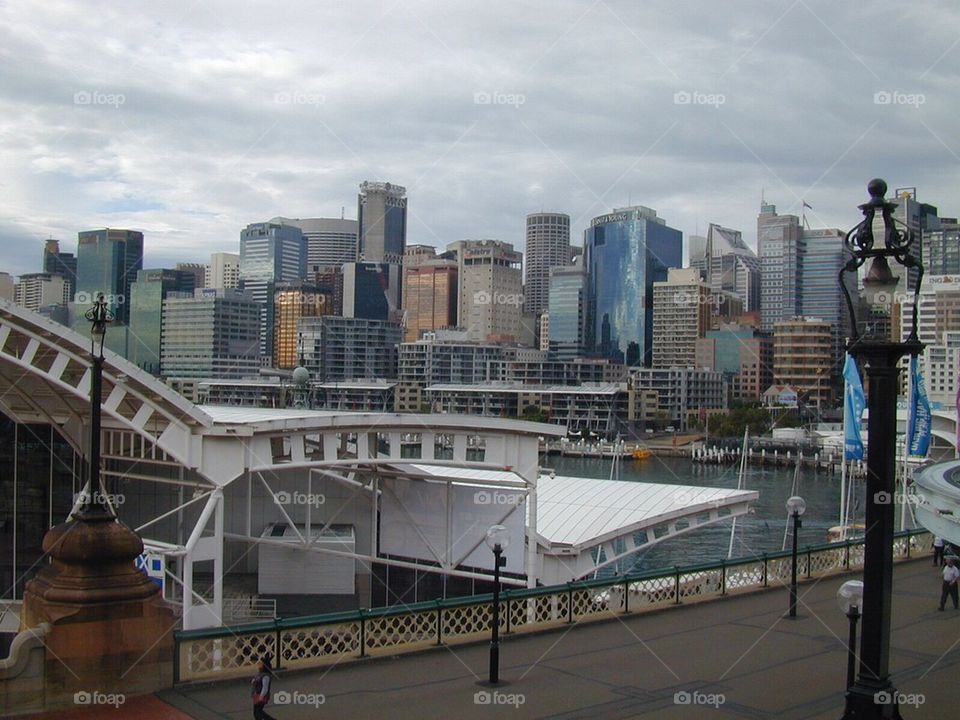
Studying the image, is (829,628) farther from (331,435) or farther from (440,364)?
(440,364)

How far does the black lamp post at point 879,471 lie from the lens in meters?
8.55

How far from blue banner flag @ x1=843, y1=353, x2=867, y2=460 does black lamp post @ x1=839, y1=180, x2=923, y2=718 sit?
16344 millimetres

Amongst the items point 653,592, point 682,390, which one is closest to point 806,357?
point 682,390

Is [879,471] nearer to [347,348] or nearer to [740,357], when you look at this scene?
[740,357]

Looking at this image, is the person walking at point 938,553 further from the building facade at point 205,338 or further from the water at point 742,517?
the building facade at point 205,338

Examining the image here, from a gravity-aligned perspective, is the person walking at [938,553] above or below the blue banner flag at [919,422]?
below

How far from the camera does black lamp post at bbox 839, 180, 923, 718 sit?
8.55 meters

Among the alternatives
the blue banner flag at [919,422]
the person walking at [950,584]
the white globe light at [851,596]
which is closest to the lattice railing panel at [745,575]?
the person walking at [950,584]

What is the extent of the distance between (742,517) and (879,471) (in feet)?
186

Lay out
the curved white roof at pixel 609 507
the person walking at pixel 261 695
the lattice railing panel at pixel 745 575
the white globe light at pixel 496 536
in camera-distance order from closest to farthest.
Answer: the person walking at pixel 261 695 → the white globe light at pixel 496 536 → the lattice railing panel at pixel 745 575 → the curved white roof at pixel 609 507

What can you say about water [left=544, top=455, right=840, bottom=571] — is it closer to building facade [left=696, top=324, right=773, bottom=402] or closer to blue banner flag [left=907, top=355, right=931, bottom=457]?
blue banner flag [left=907, top=355, right=931, bottom=457]

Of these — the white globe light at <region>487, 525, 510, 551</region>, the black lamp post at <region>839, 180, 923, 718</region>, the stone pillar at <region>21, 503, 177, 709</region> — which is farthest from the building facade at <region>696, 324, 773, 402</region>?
the black lamp post at <region>839, 180, 923, 718</region>

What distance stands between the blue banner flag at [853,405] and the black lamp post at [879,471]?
16.3 metres

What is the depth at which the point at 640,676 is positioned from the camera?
12133mm
